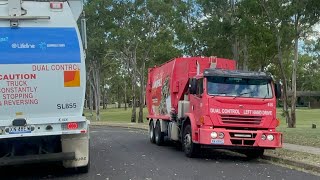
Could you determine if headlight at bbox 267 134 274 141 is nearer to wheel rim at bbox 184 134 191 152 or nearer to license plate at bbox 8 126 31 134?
wheel rim at bbox 184 134 191 152

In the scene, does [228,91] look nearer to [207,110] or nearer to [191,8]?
[207,110]

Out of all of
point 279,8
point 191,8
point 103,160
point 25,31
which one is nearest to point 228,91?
point 103,160

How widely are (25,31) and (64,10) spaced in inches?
37.6

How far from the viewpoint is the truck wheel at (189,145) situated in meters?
15.0

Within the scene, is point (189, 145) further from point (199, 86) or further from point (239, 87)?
point (239, 87)

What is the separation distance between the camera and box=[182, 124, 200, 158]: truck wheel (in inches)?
589

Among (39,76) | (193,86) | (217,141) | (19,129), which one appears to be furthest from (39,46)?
(217,141)

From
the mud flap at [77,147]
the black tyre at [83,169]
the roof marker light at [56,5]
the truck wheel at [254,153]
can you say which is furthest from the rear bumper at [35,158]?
the truck wheel at [254,153]

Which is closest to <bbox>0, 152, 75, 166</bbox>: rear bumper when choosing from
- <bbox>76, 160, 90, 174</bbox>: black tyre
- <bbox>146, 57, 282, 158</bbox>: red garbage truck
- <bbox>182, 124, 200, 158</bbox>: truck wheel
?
<bbox>76, 160, 90, 174</bbox>: black tyre

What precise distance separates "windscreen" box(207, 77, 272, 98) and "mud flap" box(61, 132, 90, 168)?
4869 millimetres

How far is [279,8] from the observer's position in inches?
1080

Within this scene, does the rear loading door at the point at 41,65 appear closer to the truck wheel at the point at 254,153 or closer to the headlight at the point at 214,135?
the headlight at the point at 214,135

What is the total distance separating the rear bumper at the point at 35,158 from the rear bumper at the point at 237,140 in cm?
466

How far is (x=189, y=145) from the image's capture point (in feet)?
50.3
